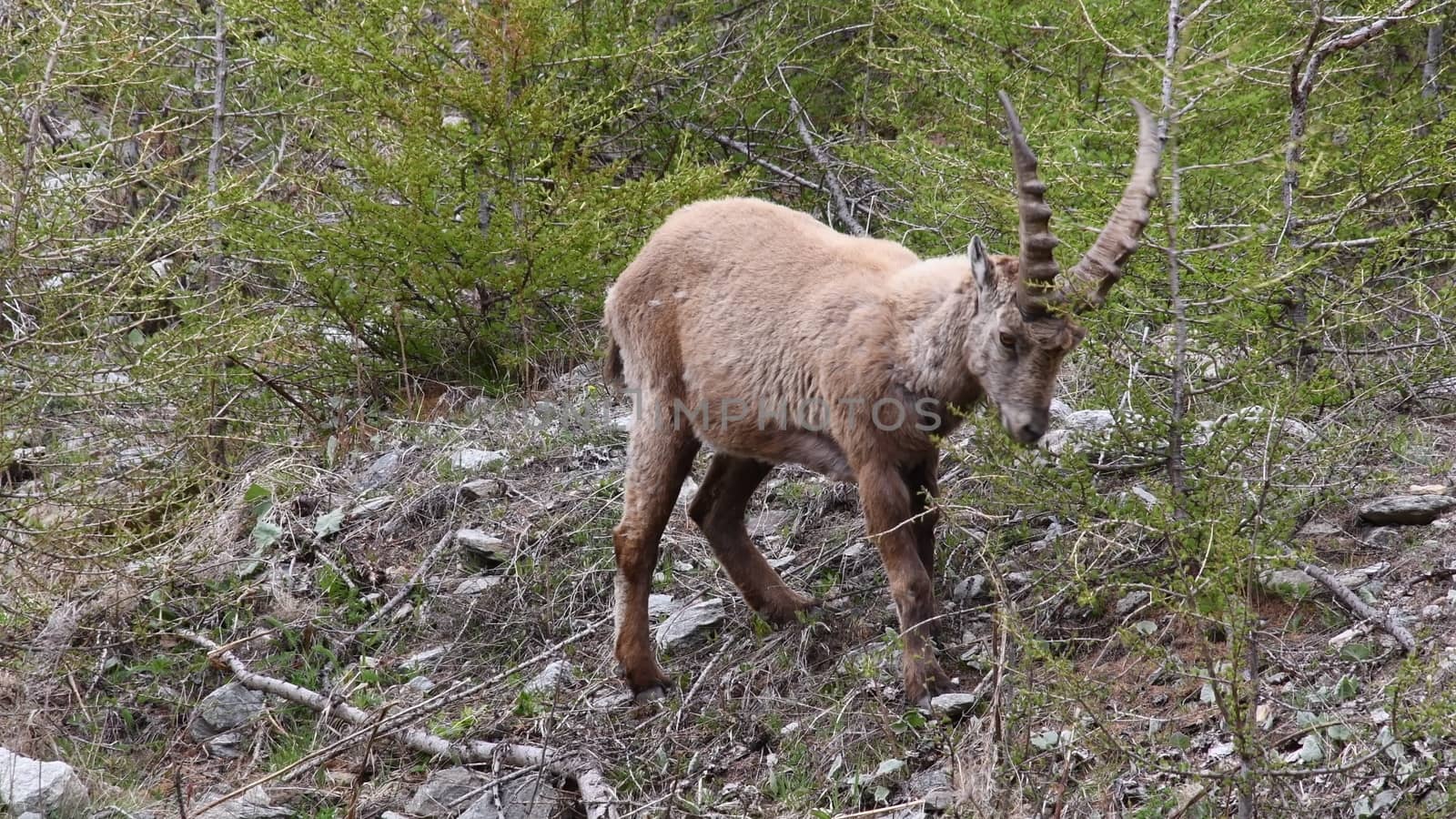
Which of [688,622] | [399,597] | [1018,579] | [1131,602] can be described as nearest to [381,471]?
[399,597]

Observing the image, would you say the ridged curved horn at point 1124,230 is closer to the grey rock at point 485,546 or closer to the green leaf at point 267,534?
the grey rock at point 485,546

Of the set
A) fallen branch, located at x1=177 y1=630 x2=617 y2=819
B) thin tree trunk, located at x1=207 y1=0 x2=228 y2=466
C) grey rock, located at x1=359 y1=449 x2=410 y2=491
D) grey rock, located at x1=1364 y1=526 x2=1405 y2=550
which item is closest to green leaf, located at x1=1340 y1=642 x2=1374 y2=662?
grey rock, located at x1=1364 y1=526 x2=1405 y2=550

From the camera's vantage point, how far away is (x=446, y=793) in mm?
5836

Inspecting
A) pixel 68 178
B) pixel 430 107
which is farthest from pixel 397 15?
pixel 68 178

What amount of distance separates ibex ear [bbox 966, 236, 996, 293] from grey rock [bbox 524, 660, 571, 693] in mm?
2673

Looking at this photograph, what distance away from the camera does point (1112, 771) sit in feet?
14.9

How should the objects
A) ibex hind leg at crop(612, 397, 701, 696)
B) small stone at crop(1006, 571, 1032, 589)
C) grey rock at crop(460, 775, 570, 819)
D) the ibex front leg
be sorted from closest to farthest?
the ibex front leg, grey rock at crop(460, 775, 570, 819), small stone at crop(1006, 571, 1032, 589), ibex hind leg at crop(612, 397, 701, 696)

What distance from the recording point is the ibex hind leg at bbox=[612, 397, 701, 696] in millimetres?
6336

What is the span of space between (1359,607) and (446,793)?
3.79 m

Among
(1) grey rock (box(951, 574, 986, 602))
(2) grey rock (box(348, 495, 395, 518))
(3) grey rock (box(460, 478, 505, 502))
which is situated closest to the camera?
(1) grey rock (box(951, 574, 986, 602))

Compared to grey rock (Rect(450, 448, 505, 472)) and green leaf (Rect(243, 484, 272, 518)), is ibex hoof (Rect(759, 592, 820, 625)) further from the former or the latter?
green leaf (Rect(243, 484, 272, 518))

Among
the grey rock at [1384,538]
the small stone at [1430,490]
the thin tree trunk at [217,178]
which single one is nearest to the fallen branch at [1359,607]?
the grey rock at [1384,538]

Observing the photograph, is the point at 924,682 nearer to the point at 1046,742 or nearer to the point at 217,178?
the point at 1046,742

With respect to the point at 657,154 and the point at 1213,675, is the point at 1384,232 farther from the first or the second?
the point at 657,154
